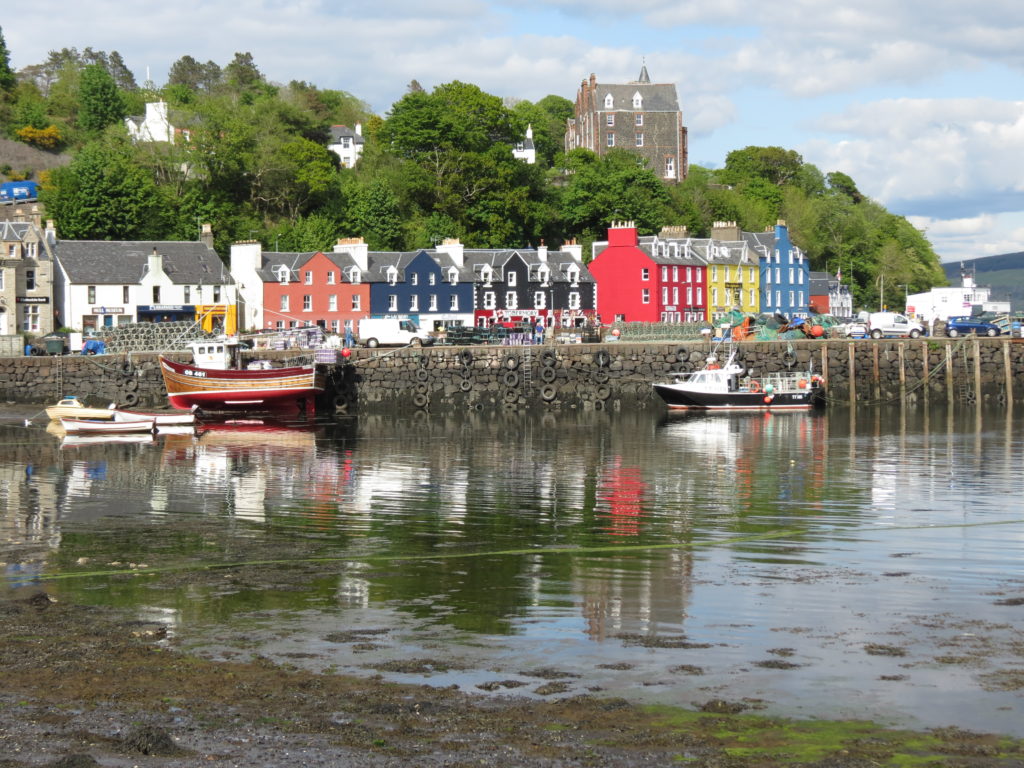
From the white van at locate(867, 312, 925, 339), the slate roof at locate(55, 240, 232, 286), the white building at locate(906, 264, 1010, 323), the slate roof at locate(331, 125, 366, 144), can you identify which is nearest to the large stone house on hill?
the slate roof at locate(331, 125, 366, 144)

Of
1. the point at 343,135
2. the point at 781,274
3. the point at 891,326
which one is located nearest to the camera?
the point at 891,326

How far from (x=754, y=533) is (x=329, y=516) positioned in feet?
30.7

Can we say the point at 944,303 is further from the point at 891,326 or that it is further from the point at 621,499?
the point at 621,499

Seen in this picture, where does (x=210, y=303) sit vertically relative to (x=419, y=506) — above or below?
above

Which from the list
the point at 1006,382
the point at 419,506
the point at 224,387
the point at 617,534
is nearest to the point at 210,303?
the point at 224,387

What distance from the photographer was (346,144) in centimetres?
13262

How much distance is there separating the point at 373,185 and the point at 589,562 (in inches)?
3116

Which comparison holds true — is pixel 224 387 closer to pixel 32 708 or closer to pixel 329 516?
pixel 329 516

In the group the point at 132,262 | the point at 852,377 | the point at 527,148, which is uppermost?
the point at 527,148

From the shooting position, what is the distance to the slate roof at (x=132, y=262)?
3009 inches

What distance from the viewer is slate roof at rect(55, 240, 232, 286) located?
76438mm

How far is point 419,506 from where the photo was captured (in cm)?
2919

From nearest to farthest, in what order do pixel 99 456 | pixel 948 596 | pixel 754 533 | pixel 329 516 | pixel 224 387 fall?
pixel 948 596 < pixel 754 533 < pixel 329 516 < pixel 99 456 < pixel 224 387

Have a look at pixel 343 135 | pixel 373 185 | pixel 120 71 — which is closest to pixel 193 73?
pixel 120 71
